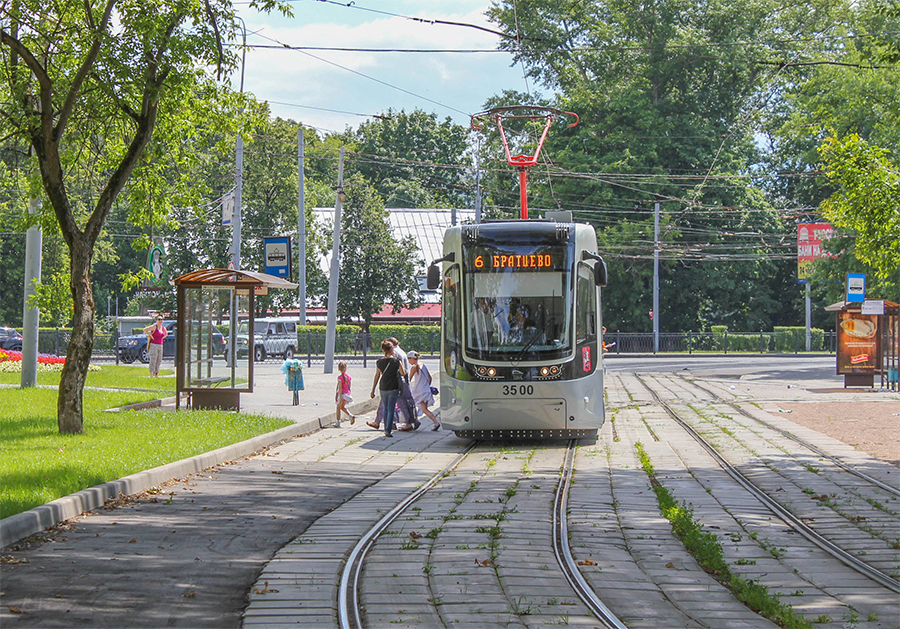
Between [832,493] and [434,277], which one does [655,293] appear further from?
[832,493]

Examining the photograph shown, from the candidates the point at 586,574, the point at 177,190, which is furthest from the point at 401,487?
the point at 177,190

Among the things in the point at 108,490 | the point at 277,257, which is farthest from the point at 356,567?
the point at 277,257

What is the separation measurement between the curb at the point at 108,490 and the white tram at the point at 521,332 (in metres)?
3.08

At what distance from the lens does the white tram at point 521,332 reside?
1491cm

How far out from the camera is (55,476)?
10000 millimetres

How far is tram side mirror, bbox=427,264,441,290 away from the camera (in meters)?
15.3

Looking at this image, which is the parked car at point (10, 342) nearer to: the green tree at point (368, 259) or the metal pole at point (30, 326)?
the green tree at point (368, 259)

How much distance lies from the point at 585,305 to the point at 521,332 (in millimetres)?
1094

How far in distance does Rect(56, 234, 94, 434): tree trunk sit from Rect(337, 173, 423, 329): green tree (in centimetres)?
4209

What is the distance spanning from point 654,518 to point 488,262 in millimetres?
6911

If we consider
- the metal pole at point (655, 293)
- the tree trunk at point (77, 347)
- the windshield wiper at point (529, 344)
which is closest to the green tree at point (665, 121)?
the metal pole at point (655, 293)

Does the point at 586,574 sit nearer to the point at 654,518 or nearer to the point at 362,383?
the point at 654,518

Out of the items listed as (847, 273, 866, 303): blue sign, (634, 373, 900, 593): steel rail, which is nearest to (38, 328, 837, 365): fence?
(847, 273, 866, 303): blue sign

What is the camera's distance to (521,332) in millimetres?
15172
